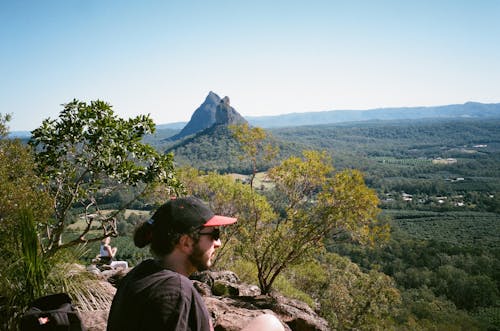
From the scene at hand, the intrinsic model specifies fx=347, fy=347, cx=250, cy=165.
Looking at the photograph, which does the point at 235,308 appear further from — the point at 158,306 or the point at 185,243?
the point at 158,306

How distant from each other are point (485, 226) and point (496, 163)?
350 ft

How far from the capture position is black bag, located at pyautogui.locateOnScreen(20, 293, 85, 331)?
2609mm

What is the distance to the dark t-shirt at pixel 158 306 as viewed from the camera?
1676 millimetres

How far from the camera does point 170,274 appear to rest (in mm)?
1790

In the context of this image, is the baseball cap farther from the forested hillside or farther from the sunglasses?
the forested hillside

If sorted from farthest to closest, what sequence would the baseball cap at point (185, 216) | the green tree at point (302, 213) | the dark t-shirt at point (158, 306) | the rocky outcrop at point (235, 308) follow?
the green tree at point (302, 213)
the rocky outcrop at point (235, 308)
the baseball cap at point (185, 216)
the dark t-shirt at point (158, 306)

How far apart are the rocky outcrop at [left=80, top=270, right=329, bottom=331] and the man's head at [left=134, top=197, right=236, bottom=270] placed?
2624mm

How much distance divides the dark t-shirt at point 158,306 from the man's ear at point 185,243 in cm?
21

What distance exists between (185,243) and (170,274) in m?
0.27

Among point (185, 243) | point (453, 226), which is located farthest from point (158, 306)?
point (453, 226)

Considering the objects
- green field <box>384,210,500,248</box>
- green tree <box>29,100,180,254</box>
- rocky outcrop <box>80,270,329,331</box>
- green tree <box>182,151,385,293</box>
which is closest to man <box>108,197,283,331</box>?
rocky outcrop <box>80,270,329,331</box>

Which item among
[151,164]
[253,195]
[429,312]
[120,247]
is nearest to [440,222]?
[429,312]

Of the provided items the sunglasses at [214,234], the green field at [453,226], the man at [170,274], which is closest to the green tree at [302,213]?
the sunglasses at [214,234]

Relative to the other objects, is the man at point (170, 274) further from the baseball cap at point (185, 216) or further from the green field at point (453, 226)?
the green field at point (453, 226)
